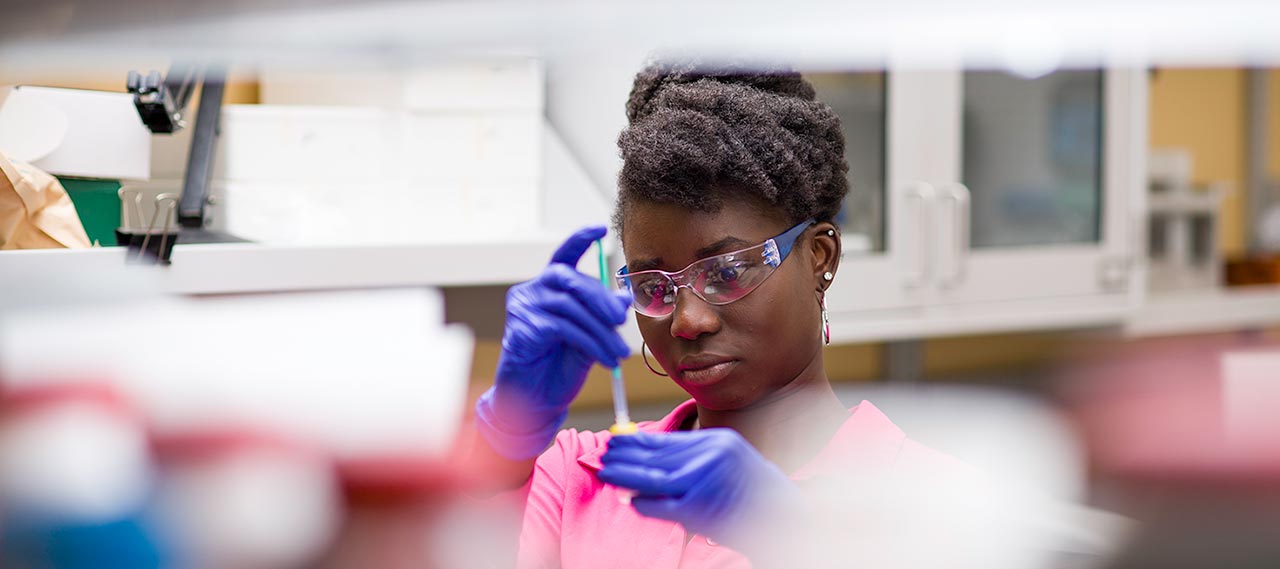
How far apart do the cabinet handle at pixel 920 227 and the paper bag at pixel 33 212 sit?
4.22ft

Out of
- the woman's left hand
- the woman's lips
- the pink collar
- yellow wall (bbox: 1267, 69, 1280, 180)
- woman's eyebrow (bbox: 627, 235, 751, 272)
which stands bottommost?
the pink collar

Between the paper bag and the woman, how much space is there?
0.33 meters

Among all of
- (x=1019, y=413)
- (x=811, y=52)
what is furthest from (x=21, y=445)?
(x=1019, y=413)

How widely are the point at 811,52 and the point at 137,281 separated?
20cm

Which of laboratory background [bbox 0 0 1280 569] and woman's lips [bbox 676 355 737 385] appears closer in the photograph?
laboratory background [bbox 0 0 1280 569]

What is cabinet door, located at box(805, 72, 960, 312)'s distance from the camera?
167 centimetres

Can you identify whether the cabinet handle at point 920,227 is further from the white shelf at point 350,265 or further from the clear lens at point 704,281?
the clear lens at point 704,281

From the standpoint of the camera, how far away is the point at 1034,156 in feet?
6.09

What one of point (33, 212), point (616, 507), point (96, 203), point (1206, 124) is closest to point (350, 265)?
point (96, 203)

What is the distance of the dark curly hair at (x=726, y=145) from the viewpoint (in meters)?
0.56

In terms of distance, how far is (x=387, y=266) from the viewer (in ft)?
3.57

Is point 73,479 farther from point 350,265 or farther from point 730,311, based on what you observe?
point 350,265

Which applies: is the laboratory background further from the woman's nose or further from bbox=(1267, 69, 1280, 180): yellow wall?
bbox=(1267, 69, 1280, 180): yellow wall

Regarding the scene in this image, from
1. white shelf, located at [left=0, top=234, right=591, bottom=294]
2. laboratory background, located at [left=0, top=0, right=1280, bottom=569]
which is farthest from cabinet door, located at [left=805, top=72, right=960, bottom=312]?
laboratory background, located at [left=0, top=0, right=1280, bottom=569]
